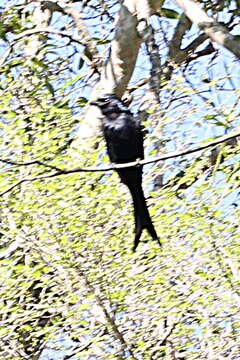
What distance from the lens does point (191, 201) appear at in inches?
197

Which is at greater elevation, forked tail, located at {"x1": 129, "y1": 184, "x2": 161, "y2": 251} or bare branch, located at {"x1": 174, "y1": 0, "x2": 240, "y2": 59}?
bare branch, located at {"x1": 174, "y1": 0, "x2": 240, "y2": 59}

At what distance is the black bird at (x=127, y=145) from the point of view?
13.6 feet

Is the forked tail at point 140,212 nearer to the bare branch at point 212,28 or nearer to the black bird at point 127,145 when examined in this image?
the black bird at point 127,145

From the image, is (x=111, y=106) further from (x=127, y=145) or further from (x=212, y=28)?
(x=212, y=28)

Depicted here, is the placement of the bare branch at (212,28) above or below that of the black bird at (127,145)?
above

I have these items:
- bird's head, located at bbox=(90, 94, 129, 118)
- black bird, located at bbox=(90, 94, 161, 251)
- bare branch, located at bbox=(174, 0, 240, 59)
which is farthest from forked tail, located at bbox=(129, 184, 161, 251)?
bare branch, located at bbox=(174, 0, 240, 59)

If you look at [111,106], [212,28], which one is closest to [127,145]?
[111,106]

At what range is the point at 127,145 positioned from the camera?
14.2 ft

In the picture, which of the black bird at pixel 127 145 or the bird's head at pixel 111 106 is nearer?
the black bird at pixel 127 145

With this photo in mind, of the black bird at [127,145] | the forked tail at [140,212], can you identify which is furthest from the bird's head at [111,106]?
the forked tail at [140,212]

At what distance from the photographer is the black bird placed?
4.15 m

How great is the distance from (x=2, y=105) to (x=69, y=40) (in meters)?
1.27

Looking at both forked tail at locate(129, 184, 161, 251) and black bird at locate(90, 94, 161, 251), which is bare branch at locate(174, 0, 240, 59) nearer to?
black bird at locate(90, 94, 161, 251)

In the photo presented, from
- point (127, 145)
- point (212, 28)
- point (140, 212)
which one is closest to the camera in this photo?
point (140, 212)
